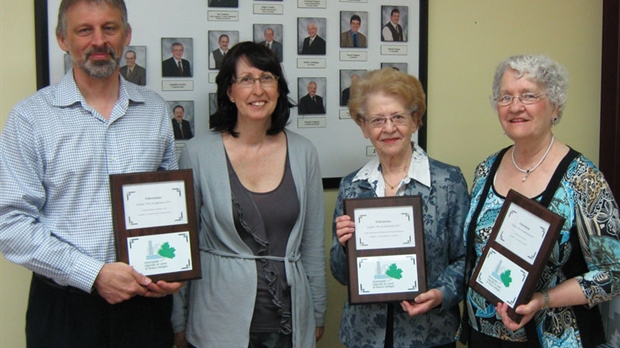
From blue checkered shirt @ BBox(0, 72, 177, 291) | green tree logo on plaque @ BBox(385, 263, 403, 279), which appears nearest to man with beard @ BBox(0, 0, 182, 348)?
blue checkered shirt @ BBox(0, 72, 177, 291)

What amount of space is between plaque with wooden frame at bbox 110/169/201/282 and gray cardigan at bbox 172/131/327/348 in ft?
0.58

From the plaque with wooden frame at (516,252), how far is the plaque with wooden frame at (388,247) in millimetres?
182

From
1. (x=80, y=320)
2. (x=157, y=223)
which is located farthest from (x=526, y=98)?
(x=80, y=320)

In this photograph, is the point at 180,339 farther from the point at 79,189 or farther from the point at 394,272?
the point at 394,272

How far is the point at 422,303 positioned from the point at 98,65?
119 centimetres

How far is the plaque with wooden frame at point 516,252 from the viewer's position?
154cm

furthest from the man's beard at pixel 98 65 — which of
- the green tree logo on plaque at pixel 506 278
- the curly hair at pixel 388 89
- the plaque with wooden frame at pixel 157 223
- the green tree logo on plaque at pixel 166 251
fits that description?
the green tree logo on plaque at pixel 506 278

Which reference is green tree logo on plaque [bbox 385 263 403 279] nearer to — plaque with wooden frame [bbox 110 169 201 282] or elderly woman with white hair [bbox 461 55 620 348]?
elderly woman with white hair [bbox 461 55 620 348]

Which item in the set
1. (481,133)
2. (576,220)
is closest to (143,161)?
(576,220)

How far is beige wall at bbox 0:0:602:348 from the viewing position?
258 cm

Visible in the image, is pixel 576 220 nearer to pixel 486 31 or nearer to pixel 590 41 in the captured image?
pixel 486 31

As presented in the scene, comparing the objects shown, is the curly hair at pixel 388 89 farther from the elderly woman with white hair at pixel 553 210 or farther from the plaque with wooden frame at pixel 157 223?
the plaque with wooden frame at pixel 157 223

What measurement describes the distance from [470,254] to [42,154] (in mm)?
1300

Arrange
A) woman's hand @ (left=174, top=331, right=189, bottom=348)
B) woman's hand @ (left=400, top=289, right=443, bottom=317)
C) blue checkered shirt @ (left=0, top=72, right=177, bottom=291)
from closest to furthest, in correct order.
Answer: blue checkered shirt @ (left=0, top=72, right=177, bottom=291), woman's hand @ (left=400, top=289, right=443, bottom=317), woman's hand @ (left=174, top=331, right=189, bottom=348)
